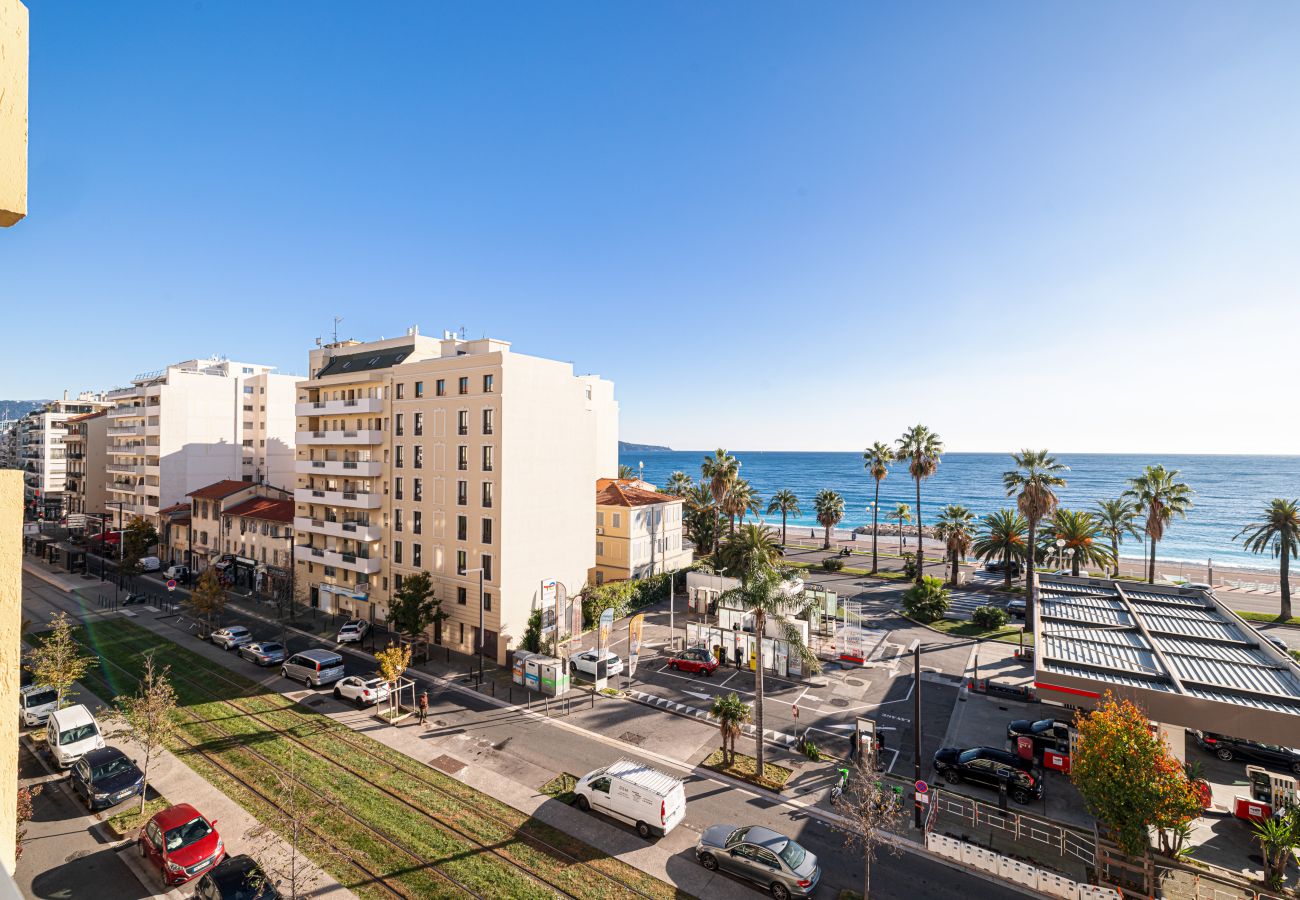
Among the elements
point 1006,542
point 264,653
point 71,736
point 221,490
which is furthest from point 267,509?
point 1006,542

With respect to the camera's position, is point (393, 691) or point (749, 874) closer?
point (749, 874)

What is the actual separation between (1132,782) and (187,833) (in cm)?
3166

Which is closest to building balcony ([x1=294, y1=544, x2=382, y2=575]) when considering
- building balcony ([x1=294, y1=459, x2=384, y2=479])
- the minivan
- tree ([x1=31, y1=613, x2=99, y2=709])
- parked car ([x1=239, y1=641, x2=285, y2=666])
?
building balcony ([x1=294, y1=459, x2=384, y2=479])

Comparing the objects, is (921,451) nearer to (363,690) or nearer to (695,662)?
(695,662)

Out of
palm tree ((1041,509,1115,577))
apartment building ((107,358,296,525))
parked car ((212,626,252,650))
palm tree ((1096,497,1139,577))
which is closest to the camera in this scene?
parked car ((212,626,252,650))

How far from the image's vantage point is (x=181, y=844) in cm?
2014

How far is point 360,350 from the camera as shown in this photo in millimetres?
54344

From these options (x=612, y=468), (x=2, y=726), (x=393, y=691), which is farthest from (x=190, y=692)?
(x=612, y=468)

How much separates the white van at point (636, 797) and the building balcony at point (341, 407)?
114ft

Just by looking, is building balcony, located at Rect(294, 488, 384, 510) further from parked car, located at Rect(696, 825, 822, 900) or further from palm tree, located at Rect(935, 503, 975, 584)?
palm tree, located at Rect(935, 503, 975, 584)

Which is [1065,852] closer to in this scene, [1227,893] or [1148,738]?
[1227,893]

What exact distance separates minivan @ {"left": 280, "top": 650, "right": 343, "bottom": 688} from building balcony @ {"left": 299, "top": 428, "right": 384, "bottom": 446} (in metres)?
17.0

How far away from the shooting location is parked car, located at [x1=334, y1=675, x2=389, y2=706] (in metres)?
33.5

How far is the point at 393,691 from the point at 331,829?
12.9 metres
